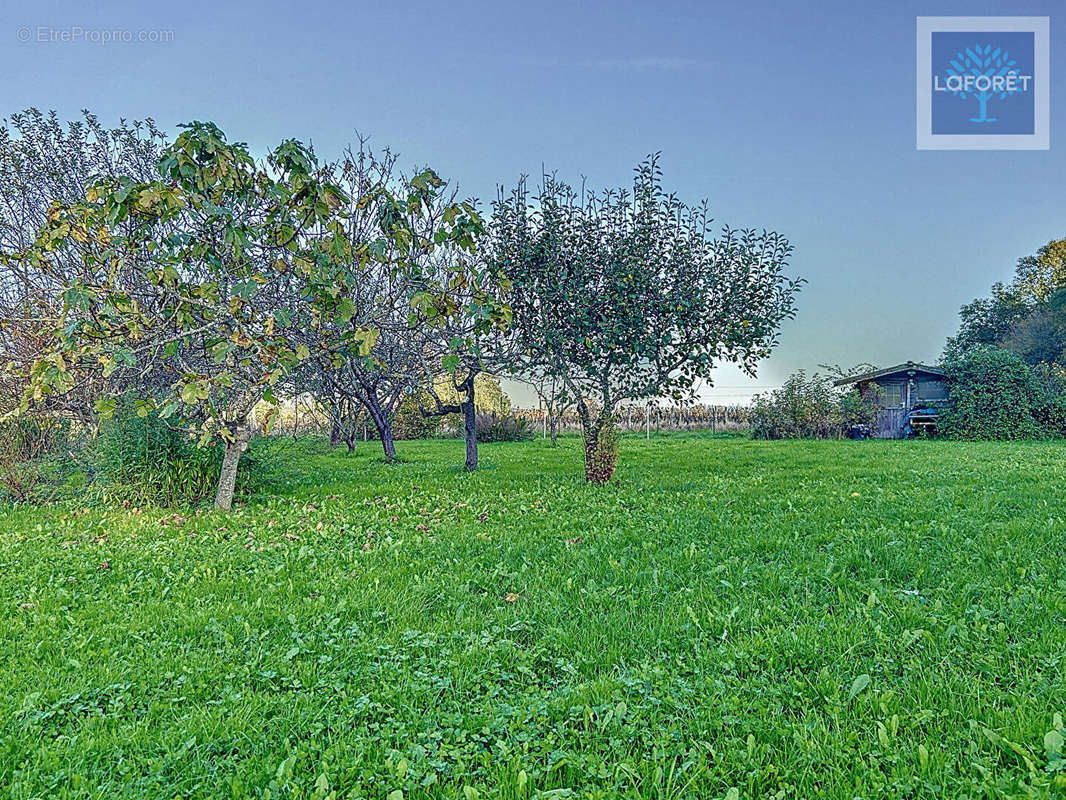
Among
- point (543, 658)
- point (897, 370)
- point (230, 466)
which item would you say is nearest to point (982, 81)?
point (543, 658)

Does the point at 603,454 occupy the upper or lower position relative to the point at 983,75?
lower

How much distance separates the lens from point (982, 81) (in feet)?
37.8

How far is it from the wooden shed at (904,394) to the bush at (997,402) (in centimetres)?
156

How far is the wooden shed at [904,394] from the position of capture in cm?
2623

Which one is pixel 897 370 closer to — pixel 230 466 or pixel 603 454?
pixel 603 454

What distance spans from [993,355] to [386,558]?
28.8 metres

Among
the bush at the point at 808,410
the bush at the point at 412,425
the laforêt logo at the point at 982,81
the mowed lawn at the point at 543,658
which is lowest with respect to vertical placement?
the mowed lawn at the point at 543,658

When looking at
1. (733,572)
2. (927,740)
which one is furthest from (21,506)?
(927,740)

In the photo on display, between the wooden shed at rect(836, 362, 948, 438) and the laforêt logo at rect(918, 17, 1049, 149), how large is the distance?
55.6 ft

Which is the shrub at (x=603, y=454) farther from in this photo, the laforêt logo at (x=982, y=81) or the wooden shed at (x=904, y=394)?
the wooden shed at (x=904, y=394)

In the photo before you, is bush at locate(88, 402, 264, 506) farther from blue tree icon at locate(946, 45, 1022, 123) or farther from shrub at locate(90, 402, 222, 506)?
blue tree icon at locate(946, 45, 1022, 123)

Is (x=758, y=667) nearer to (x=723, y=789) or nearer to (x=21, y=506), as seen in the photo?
(x=723, y=789)

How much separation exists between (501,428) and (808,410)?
542 inches

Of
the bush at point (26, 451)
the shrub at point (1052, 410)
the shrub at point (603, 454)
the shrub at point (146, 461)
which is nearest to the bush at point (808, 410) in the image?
the shrub at point (1052, 410)
